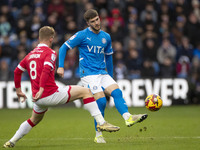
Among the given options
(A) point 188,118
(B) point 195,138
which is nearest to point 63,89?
(B) point 195,138

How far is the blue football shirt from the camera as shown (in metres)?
8.46

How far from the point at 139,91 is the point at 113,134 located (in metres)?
7.43

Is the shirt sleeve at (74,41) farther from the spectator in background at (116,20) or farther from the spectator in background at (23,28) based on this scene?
the spectator in background at (23,28)

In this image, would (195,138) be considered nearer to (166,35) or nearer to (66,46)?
(66,46)

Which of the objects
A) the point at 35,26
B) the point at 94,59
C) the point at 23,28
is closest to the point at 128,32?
the point at 35,26

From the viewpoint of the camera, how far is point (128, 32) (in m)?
19.2

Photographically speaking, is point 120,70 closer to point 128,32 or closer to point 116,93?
point 128,32

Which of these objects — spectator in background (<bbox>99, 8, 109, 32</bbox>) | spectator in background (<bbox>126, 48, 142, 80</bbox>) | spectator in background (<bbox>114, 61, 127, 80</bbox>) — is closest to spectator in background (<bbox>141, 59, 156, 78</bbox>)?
spectator in background (<bbox>126, 48, 142, 80</bbox>)

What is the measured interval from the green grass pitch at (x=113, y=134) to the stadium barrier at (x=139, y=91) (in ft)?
7.65

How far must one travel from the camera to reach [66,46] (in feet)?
27.7

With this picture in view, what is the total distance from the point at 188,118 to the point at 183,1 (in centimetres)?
854

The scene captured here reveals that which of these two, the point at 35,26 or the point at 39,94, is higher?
the point at 35,26

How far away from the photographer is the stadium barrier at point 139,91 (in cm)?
1709

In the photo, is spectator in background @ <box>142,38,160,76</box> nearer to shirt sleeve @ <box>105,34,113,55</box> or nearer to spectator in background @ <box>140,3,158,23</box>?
spectator in background @ <box>140,3,158,23</box>
